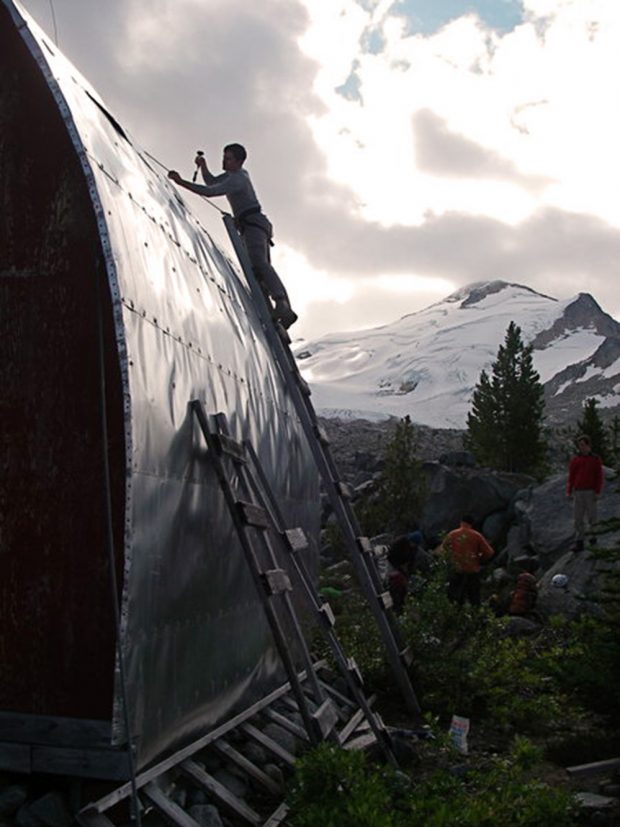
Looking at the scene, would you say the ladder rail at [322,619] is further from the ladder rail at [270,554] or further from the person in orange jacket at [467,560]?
the person in orange jacket at [467,560]

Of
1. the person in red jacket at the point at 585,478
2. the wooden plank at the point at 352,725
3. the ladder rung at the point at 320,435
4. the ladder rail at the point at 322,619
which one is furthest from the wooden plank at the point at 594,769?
the person in red jacket at the point at 585,478

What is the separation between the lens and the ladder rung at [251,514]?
584 centimetres

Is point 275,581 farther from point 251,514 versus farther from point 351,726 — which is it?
point 351,726

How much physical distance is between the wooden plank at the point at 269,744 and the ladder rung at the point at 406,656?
3043 mm

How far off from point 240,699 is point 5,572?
2.39 m

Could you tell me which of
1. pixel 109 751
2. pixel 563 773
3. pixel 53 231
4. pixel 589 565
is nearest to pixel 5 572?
pixel 109 751

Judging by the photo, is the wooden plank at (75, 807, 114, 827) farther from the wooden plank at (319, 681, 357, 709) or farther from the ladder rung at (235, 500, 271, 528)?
the wooden plank at (319, 681, 357, 709)

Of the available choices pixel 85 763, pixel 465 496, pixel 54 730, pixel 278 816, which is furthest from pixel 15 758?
pixel 465 496

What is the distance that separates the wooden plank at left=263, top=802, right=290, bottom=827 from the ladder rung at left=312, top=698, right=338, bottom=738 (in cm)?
66

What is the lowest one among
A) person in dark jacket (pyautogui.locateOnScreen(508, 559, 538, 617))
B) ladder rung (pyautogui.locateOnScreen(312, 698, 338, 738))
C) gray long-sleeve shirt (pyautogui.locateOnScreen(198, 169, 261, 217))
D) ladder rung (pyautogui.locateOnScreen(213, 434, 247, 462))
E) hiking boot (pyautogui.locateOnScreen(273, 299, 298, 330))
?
person in dark jacket (pyautogui.locateOnScreen(508, 559, 538, 617))

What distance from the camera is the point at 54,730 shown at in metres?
4.70

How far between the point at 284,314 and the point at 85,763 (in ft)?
19.6

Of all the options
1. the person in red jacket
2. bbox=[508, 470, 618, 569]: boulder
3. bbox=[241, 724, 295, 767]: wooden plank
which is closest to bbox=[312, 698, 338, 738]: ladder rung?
bbox=[241, 724, 295, 767]: wooden plank

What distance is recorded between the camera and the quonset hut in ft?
15.7
